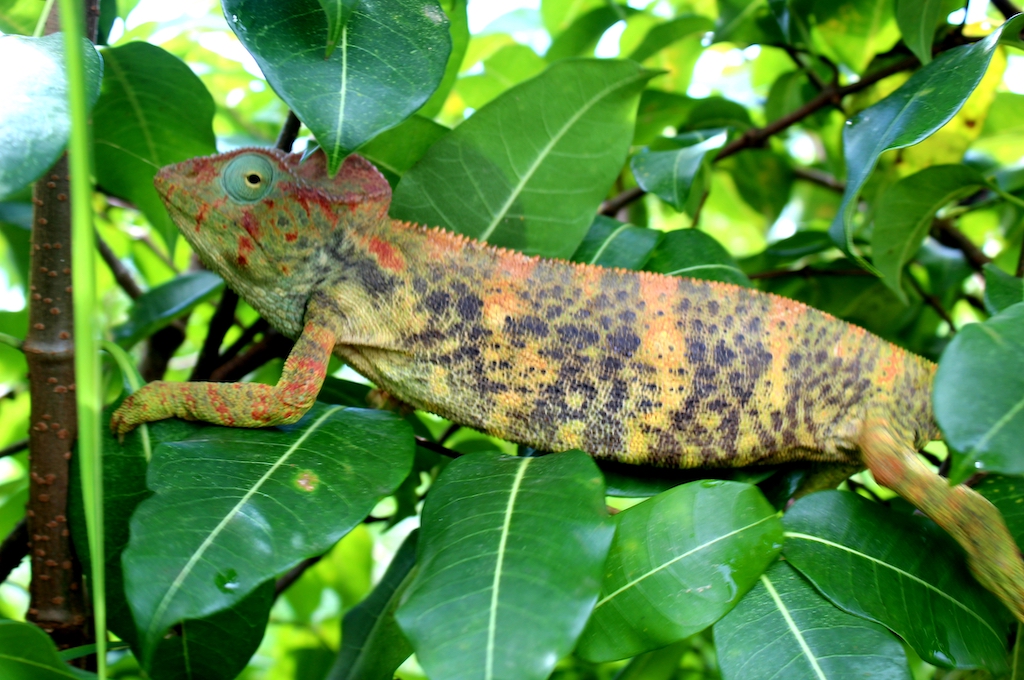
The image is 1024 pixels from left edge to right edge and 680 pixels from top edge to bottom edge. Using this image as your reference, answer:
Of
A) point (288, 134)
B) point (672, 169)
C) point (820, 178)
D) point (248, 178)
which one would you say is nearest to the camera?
point (248, 178)

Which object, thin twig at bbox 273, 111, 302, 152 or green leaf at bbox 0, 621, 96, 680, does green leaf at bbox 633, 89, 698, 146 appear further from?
green leaf at bbox 0, 621, 96, 680

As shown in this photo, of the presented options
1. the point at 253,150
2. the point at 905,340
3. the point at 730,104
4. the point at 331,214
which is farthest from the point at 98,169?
the point at 905,340

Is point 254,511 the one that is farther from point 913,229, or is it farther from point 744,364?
point 913,229

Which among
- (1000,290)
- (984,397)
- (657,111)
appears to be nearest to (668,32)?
(657,111)

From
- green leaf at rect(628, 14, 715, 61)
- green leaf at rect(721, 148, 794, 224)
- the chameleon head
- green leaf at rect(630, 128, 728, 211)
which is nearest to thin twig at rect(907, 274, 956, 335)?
green leaf at rect(721, 148, 794, 224)

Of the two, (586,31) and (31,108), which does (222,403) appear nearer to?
(31,108)

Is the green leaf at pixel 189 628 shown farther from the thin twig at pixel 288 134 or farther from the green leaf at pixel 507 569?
the thin twig at pixel 288 134
